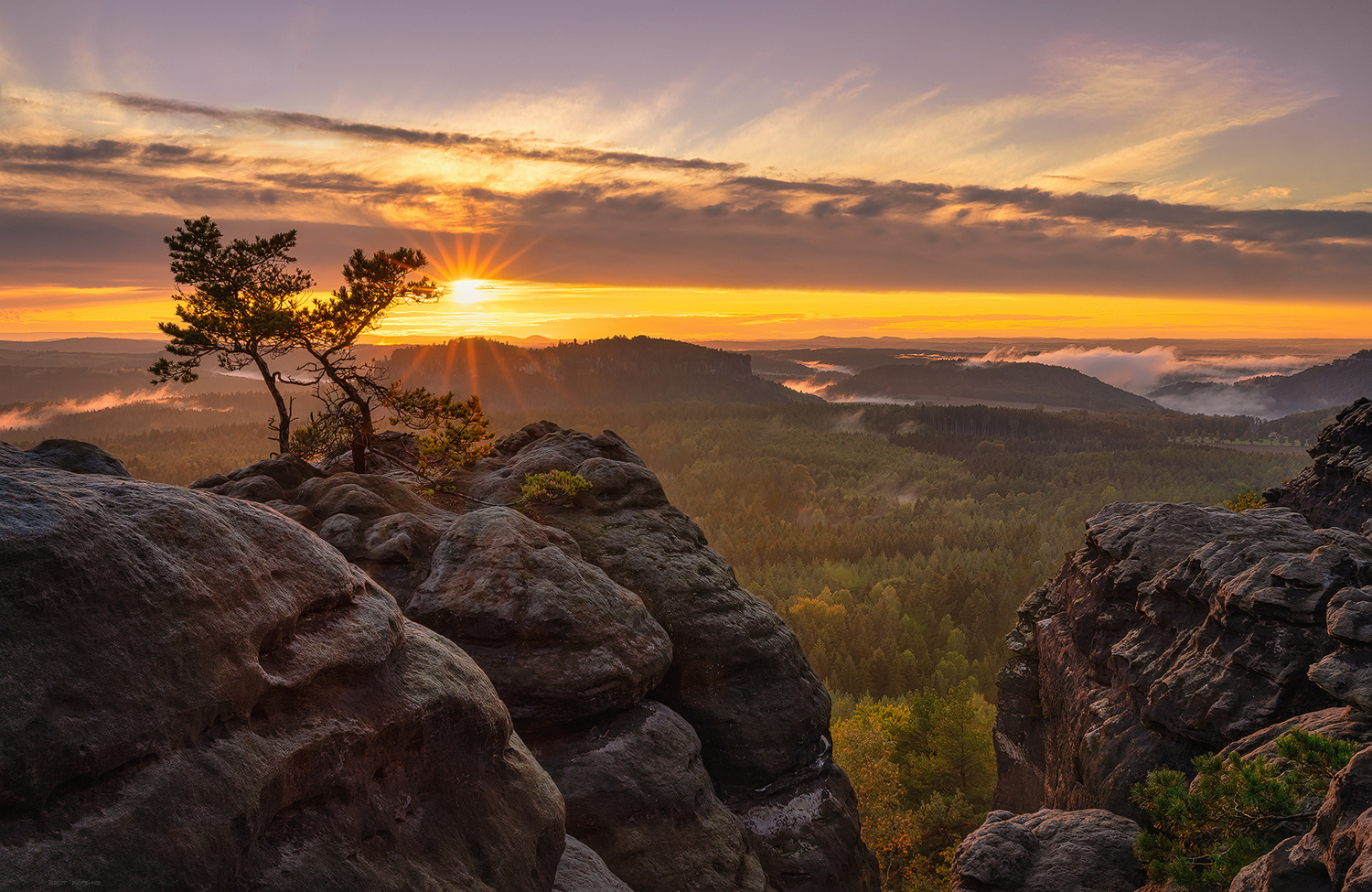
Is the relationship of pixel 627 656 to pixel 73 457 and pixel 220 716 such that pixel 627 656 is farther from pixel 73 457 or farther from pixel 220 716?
pixel 73 457

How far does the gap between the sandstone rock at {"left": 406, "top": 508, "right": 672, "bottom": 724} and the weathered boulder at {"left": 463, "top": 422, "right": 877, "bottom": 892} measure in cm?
318

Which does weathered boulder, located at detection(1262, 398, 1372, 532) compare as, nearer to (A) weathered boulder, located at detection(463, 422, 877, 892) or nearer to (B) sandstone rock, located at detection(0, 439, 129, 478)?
(A) weathered boulder, located at detection(463, 422, 877, 892)

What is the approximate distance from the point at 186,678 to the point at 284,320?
2028 cm

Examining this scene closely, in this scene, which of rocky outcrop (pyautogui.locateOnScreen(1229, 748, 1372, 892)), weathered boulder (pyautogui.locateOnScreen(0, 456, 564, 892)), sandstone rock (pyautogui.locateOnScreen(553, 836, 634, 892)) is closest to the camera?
weathered boulder (pyautogui.locateOnScreen(0, 456, 564, 892))

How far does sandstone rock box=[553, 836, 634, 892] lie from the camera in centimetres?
1638

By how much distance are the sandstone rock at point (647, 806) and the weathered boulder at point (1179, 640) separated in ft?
41.6

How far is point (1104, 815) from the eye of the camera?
73.5 ft

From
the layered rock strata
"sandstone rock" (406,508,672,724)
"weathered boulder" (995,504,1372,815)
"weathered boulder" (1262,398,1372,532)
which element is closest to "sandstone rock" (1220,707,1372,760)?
"weathered boulder" (995,504,1372,815)

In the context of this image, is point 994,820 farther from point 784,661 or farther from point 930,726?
point 930,726

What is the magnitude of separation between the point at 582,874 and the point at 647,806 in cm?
423

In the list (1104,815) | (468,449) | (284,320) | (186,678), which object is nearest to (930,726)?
(1104,815)

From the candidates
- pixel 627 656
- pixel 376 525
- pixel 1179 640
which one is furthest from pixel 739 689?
pixel 1179 640

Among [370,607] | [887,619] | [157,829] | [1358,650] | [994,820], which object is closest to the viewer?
[157,829]

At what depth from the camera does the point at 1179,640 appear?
79.4 ft
